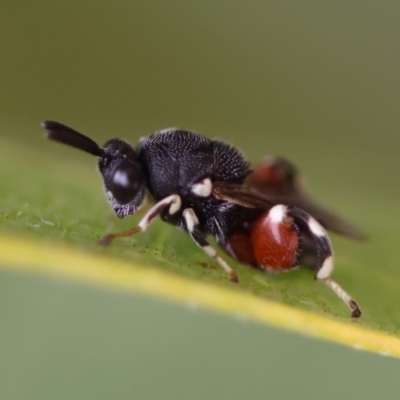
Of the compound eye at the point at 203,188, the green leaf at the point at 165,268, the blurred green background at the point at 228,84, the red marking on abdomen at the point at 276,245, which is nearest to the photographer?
the green leaf at the point at 165,268

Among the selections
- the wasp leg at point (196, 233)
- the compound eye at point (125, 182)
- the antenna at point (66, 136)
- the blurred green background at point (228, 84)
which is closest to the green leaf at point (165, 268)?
the wasp leg at point (196, 233)

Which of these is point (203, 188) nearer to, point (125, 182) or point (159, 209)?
point (159, 209)

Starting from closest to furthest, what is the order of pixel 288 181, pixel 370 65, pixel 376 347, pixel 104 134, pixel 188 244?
pixel 376 347
pixel 188 244
pixel 288 181
pixel 104 134
pixel 370 65

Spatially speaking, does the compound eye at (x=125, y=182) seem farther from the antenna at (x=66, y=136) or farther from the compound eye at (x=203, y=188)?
the compound eye at (x=203, y=188)

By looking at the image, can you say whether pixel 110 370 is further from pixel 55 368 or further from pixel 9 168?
pixel 9 168

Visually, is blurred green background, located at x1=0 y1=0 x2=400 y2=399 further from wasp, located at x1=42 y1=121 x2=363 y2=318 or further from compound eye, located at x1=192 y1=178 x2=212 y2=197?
compound eye, located at x1=192 y1=178 x2=212 y2=197

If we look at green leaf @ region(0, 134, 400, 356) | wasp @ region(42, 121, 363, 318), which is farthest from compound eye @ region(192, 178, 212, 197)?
green leaf @ region(0, 134, 400, 356)

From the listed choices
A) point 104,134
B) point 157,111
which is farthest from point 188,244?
point 157,111

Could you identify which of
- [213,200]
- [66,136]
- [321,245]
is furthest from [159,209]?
[321,245]
